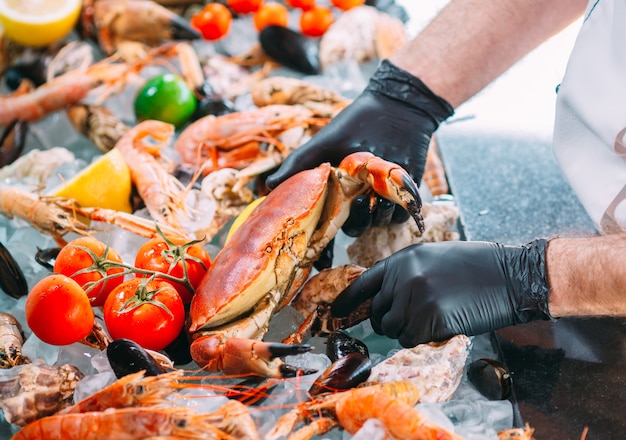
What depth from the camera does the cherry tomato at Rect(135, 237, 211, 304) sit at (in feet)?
6.47

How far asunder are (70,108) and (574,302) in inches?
101

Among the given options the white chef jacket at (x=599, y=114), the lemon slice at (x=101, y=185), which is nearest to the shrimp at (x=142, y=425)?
the lemon slice at (x=101, y=185)

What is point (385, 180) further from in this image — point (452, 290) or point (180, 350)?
point (180, 350)

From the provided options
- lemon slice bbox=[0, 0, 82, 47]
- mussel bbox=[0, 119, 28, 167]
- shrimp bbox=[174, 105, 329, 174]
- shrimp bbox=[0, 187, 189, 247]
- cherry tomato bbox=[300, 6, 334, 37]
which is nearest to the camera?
shrimp bbox=[0, 187, 189, 247]

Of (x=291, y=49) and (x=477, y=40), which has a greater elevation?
(x=477, y=40)

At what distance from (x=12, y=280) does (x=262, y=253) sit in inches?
36.9

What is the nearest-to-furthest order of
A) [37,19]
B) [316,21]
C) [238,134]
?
[238,134]
[37,19]
[316,21]

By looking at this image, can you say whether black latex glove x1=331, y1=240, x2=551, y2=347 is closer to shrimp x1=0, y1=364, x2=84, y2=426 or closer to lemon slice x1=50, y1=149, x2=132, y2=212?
shrimp x1=0, y1=364, x2=84, y2=426

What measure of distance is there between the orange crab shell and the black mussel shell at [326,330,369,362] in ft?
0.73

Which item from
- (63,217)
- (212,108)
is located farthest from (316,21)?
(63,217)

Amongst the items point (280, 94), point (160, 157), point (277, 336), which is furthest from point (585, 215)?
point (160, 157)

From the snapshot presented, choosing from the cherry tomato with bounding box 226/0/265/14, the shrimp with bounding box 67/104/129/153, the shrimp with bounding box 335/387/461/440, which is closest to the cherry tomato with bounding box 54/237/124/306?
the shrimp with bounding box 335/387/461/440

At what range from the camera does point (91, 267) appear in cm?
192

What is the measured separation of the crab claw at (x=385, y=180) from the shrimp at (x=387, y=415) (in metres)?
0.53
